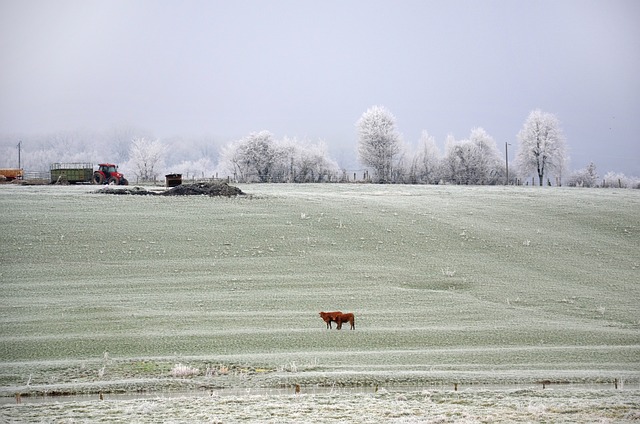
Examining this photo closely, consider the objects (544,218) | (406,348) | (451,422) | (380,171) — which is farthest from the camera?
(380,171)

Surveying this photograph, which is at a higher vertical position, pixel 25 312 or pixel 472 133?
pixel 472 133

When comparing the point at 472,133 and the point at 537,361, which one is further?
the point at 472,133

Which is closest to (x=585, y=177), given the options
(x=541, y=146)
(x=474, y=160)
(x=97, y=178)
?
(x=541, y=146)

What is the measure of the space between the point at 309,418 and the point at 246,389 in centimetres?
411

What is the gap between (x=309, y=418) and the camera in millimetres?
14734

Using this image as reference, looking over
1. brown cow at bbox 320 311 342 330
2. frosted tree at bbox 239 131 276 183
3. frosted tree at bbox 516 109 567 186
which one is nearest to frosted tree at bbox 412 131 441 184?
frosted tree at bbox 516 109 567 186

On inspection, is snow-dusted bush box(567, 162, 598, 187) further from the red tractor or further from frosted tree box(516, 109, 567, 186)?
the red tractor

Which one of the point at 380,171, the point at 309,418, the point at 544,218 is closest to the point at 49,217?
the point at 544,218

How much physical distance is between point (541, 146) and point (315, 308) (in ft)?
387

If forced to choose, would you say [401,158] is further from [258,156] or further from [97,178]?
[97,178]

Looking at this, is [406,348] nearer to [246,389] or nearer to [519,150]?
[246,389]

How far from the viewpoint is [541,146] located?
140 meters

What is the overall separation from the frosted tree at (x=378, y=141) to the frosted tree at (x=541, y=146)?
2494 centimetres

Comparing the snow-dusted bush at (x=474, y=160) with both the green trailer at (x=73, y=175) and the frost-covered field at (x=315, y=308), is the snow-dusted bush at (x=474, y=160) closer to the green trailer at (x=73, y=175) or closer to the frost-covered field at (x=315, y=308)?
the green trailer at (x=73, y=175)
